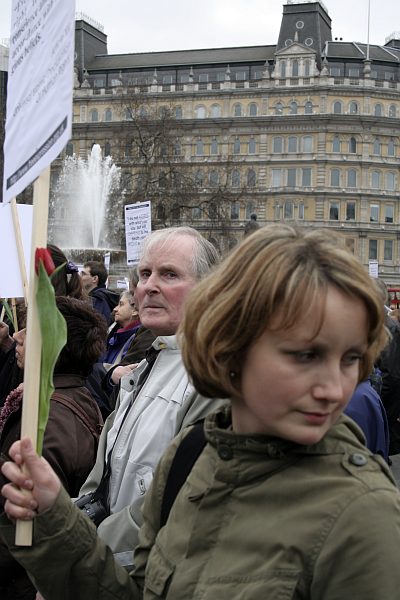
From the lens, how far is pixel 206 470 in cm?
149

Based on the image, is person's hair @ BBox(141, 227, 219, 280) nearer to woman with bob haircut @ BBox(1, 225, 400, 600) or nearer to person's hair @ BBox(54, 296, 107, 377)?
person's hair @ BBox(54, 296, 107, 377)

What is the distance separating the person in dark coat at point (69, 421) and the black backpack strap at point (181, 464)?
95cm

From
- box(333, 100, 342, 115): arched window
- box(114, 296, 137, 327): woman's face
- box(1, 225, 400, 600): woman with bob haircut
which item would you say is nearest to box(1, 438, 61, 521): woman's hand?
box(1, 225, 400, 600): woman with bob haircut

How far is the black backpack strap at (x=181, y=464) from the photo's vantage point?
1635 millimetres

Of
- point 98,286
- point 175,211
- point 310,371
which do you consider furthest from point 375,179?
point 310,371

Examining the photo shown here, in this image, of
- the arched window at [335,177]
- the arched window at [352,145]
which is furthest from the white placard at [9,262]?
the arched window at [352,145]

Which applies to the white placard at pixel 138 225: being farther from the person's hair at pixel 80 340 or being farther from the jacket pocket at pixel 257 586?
the jacket pocket at pixel 257 586

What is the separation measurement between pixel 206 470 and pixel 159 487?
0.21 meters

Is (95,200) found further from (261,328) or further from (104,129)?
(261,328)

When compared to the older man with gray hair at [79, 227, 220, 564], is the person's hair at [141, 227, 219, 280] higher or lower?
higher

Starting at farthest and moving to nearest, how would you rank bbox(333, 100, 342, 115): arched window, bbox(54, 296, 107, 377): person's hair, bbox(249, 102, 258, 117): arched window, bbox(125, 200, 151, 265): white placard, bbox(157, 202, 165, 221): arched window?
bbox(249, 102, 258, 117): arched window → bbox(333, 100, 342, 115): arched window → bbox(157, 202, 165, 221): arched window → bbox(125, 200, 151, 265): white placard → bbox(54, 296, 107, 377): person's hair

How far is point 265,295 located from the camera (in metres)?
1.37

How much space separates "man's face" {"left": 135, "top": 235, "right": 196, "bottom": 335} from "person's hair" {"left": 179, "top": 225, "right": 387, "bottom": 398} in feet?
3.87

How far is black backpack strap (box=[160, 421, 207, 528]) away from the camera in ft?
5.36
